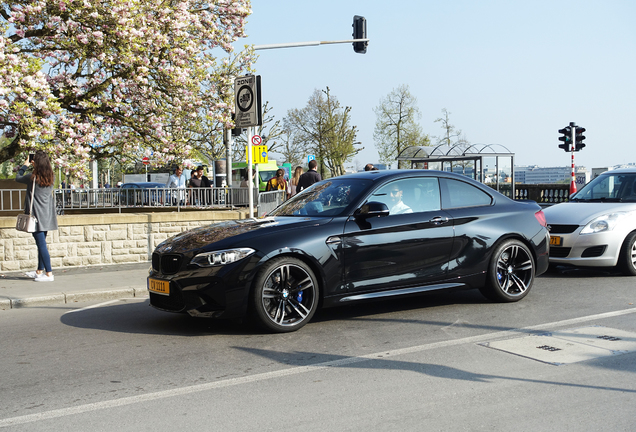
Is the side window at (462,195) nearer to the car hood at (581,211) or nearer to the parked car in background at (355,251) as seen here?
the parked car in background at (355,251)

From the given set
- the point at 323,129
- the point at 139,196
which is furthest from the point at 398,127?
Answer: the point at 139,196

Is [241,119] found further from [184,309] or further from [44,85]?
[184,309]

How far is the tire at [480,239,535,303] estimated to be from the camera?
24.9 ft

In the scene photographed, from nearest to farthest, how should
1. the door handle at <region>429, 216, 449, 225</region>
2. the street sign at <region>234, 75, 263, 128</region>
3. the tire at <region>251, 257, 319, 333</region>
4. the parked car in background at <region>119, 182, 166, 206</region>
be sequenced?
the tire at <region>251, 257, 319, 333</region>
the door handle at <region>429, 216, 449, 225</region>
the street sign at <region>234, 75, 263, 128</region>
the parked car in background at <region>119, 182, 166, 206</region>

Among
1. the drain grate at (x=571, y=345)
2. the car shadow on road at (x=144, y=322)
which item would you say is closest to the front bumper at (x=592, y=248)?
the drain grate at (x=571, y=345)

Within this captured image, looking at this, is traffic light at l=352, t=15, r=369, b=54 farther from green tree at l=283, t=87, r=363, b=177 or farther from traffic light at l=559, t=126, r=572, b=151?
green tree at l=283, t=87, r=363, b=177

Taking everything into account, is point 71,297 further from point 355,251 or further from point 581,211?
point 581,211

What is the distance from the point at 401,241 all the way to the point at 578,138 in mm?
22778

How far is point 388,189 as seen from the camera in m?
7.18

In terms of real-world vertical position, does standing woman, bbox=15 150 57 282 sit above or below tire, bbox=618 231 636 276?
above

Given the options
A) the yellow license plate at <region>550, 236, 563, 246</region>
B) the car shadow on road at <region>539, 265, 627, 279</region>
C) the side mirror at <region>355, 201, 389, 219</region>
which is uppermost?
the side mirror at <region>355, 201, 389, 219</region>

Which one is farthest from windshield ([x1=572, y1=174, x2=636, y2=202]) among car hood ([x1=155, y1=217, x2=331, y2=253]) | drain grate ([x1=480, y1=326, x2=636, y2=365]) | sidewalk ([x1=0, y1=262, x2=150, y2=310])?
sidewalk ([x1=0, y1=262, x2=150, y2=310])

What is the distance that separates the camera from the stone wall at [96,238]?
11.4 metres

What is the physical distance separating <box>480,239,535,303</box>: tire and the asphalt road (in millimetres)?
192
